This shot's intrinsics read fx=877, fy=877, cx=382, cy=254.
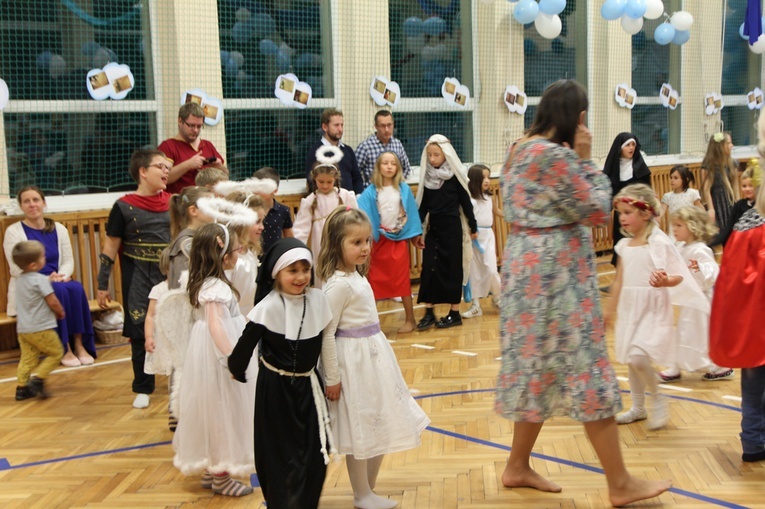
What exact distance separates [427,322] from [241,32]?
11.2 feet

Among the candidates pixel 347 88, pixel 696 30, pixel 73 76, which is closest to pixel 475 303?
pixel 347 88

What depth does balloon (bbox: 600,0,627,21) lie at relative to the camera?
415 inches

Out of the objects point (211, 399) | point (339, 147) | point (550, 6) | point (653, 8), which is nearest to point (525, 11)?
point (550, 6)

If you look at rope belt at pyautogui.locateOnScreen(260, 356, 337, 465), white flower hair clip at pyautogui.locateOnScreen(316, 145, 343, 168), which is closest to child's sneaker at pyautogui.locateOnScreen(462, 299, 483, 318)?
white flower hair clip at pyautogui.locateOnScreen(316, 145, 343, 168)

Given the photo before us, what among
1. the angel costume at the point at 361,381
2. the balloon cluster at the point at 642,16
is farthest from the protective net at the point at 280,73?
the angel costume at the point at 361,381

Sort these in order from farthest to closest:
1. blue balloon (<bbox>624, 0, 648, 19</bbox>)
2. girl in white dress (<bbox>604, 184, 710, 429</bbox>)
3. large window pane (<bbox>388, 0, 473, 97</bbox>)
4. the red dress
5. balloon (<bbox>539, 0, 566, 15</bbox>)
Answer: blue balloon (<bbox>624, 0, 648, 19</bbox>), balloon (<bbox>539, 0, 566, 15</bbox>), large window pane (<bbox>388, 0, 473, 97</bbox>), girl in white dress (<bbox>604, 184, 710, 429</bbox>), the red dress

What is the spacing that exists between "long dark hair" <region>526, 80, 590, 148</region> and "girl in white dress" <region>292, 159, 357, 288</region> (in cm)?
369

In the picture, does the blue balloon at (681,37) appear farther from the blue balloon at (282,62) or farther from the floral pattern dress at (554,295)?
the floral pattern dress at (554,295)

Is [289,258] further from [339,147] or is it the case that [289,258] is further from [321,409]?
[339,147]

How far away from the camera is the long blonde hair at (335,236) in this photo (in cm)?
333

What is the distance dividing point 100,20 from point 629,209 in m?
5.17

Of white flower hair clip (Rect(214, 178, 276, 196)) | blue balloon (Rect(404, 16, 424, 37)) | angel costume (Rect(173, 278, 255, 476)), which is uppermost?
blue balloon (Rect(404, 16, 424, 37))

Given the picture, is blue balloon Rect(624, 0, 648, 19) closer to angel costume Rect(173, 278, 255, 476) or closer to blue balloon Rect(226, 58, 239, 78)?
blue balloon Rect(226, 58, 239, 78)

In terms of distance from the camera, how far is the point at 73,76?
7.50 metres
